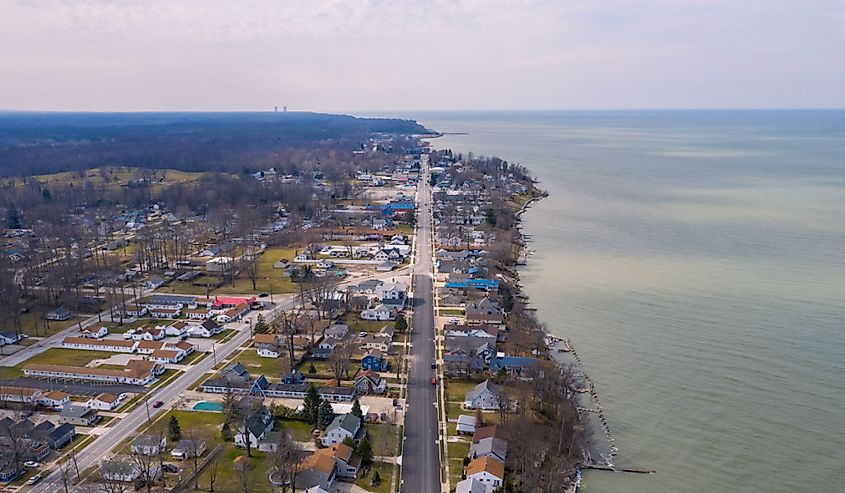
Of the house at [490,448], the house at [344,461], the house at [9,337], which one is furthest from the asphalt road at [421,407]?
the house at [9,337]

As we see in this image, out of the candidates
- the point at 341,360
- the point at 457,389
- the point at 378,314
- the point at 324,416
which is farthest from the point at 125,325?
the point at 457,389

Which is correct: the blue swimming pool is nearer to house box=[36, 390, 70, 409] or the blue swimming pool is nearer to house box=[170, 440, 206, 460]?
house box=[170, 440, 206, 460]

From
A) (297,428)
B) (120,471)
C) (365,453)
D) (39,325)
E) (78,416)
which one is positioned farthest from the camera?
(39,325)

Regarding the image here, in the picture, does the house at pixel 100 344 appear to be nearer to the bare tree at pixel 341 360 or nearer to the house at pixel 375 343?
the bare tree at pixel 341 360

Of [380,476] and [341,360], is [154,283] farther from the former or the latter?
[380,476]

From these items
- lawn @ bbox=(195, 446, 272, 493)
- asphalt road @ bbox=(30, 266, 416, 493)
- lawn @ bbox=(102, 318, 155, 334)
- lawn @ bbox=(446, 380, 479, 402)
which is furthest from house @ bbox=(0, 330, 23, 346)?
lawn @ bbox=(446, 380, 479, 402)

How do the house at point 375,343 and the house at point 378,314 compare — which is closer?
the house at point 375,343
